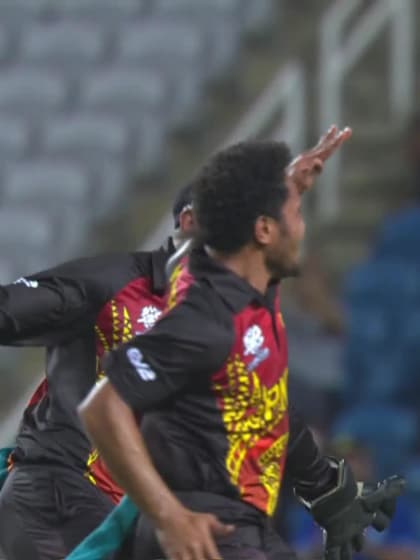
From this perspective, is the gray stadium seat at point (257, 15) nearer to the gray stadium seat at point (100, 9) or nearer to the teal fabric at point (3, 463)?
the gray stadium seat at point (100, 9)

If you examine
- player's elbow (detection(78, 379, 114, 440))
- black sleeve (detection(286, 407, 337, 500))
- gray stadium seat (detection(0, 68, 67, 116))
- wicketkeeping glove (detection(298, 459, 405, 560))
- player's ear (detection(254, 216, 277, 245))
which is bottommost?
wicketkeeping glove (detection(298, 459, 405, 560))


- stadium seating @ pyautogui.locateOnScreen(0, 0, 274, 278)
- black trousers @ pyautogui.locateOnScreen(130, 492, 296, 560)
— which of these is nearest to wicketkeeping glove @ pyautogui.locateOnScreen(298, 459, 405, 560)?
black trousers @ pyautogui.locateOnScreen(130, 492, 296, 560)

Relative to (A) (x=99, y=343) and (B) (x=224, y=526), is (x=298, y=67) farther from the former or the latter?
(B) (x=224, y=526)

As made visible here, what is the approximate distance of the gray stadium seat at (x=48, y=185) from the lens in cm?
1032

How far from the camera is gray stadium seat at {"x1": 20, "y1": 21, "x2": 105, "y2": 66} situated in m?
11.5

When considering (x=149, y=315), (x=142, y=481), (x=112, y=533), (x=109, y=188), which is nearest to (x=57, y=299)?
(x=149, y=315)

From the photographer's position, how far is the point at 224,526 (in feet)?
13.3

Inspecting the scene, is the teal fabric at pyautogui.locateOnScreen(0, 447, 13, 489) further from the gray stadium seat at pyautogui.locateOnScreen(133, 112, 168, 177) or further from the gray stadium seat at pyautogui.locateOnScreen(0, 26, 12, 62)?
the gray stadium seat at pyautogui.locateOnScreen(0, 26, 12, 62)

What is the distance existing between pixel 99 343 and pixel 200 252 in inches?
27.0

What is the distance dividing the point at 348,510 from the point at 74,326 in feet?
2.49

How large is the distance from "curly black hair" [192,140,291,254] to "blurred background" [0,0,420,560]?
15.1 feet

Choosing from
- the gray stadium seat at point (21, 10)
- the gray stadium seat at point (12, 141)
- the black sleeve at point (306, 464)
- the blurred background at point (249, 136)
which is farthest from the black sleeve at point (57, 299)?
the gray stadium seat at point (21, 10)

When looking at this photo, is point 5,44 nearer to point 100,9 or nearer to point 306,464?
point 100,9

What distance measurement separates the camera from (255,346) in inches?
165
